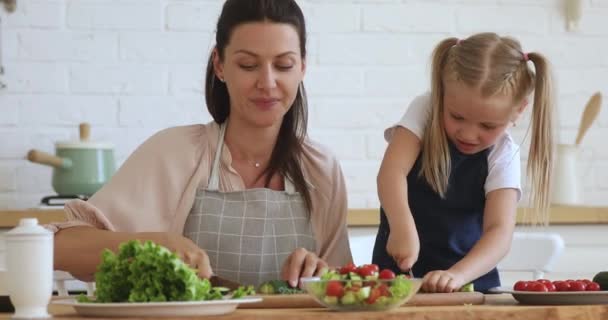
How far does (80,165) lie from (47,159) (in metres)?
0.10

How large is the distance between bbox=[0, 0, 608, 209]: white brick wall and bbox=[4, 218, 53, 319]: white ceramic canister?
6.22ft

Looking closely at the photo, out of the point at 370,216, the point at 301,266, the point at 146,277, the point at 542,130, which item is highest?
the point at 542,130

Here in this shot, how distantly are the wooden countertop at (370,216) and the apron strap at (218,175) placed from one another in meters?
0.83

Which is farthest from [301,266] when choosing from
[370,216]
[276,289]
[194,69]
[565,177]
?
[565,177]

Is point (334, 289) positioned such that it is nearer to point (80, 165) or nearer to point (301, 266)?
point (301, 266)

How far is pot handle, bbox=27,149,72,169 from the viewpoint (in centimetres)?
300

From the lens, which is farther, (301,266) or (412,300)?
(301,266)

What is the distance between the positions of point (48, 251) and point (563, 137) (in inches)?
94.9

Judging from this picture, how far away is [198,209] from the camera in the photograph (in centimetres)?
213

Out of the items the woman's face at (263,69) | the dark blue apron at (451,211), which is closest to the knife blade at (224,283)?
the woman's face at (263,69)

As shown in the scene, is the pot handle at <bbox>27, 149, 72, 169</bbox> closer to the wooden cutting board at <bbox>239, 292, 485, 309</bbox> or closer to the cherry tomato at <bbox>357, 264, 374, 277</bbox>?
the wooden cutting board at <bbox>239, 292, 485, 309</bbox>

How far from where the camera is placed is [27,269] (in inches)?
52.7

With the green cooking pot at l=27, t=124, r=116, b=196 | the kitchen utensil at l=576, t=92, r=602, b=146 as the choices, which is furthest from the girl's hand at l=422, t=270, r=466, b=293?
the kitchen utensil at l=576, t=92, r=602, b=146

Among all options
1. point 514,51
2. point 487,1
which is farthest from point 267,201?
point 487,1
